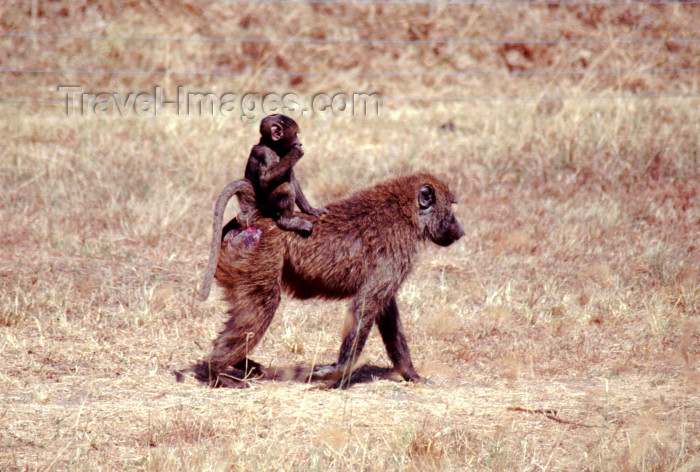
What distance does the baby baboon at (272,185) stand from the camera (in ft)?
16.2

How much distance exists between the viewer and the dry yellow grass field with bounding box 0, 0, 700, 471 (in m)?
4.30

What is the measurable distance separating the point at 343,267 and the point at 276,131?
3.14ft

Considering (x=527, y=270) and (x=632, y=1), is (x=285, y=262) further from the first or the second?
(x=632, y=1)

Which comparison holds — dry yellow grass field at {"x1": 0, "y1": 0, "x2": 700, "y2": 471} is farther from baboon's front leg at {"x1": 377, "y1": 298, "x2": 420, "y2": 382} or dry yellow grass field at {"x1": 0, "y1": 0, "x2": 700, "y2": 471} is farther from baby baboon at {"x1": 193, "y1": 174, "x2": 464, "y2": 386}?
baby baboon at {"x1": 193, "y1": 174, "x2": 464, "y2": 386}

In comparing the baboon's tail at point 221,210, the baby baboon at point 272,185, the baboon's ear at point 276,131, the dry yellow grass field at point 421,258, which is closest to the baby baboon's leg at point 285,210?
the baby baboon at point 272,185

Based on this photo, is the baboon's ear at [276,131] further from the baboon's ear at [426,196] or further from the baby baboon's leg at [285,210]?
the baboon's ear at [426,196]

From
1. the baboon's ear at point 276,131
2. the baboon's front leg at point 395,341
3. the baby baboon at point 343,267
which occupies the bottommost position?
the baboon's front leg at point 395,341

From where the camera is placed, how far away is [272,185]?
16.4ft

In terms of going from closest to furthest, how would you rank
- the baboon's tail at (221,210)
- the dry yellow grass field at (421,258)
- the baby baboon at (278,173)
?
the dry yellow grass field at (421,258) → the baboon's tail at (221,210) → the baby baboon at (278,173)

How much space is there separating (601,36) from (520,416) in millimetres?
10429

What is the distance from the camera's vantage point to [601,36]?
1348 centimetres

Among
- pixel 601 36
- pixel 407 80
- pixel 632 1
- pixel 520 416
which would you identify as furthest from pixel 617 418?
pixel 632 1

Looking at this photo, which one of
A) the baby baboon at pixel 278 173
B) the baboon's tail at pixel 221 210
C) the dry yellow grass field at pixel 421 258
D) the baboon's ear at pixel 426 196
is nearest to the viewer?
the dry yellow grass field at pixel 421 258

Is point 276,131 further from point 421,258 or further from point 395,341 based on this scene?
point 421,258
